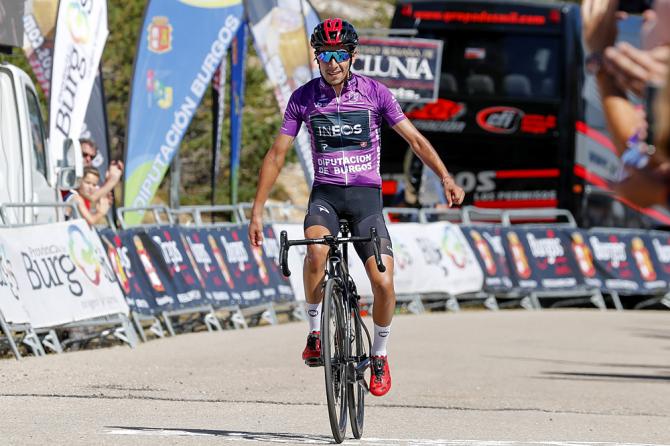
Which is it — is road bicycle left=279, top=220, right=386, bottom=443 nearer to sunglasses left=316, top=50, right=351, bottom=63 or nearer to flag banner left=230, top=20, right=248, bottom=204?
sunglasses left=316, top=50, right=351, bottom=63

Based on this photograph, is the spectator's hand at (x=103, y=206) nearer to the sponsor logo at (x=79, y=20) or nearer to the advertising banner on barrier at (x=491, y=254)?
the sponsor logo at (x=79, y=20)

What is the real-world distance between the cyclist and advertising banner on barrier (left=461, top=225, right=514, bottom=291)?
14190 millimetres

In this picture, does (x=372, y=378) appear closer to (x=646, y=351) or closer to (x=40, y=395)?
(x=40, y=395)

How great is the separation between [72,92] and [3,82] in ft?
9.43

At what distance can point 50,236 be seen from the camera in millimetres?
14109

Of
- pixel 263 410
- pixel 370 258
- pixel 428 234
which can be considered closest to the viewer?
pixel 370 258

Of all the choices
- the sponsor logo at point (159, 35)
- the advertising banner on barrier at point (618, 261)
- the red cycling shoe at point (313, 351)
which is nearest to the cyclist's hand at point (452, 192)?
the red cycling shoe at point (313, 351)

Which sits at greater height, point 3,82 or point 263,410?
point 3,82

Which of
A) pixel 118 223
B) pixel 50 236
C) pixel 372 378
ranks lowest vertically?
pixel 118 223

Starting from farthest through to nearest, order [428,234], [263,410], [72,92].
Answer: [428,234], [72,92], [263,410]

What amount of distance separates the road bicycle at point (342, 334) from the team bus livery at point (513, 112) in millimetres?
17507

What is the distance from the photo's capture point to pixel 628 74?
15.3ft

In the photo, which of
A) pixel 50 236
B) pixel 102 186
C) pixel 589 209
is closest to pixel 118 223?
pixel 102 186

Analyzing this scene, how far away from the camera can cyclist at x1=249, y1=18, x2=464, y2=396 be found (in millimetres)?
8758
